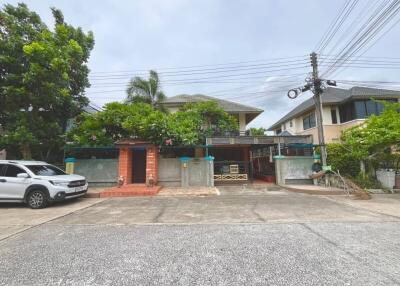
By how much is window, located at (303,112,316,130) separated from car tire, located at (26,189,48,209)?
73.4 feet

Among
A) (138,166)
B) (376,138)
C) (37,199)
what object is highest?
(376,138)

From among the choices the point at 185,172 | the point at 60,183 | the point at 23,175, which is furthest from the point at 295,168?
the point at 23,175

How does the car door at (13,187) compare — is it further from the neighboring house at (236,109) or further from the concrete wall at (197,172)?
the neighboring house at (236,109)

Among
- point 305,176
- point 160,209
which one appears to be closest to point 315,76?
point 305,176

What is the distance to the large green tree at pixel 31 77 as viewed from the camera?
33.1ft

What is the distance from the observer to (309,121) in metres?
23.0

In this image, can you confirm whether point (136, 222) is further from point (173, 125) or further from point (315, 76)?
point (315, 76)

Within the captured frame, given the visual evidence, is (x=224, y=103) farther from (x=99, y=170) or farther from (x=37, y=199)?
(x=37, y=199)

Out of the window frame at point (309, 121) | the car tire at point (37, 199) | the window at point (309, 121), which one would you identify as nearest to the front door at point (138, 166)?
the car tire at point (37, 199)

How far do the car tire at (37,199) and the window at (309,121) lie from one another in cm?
2236

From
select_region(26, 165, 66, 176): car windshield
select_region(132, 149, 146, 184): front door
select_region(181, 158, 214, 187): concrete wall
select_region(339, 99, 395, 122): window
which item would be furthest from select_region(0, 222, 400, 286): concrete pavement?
select_region(339, 99, 395, 122): window

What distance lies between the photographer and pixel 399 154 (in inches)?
474

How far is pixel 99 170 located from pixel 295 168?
459 inches

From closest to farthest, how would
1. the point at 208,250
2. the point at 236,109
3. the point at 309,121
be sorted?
the point at 208,250 < the point at 236,109 < the point at 309,121
